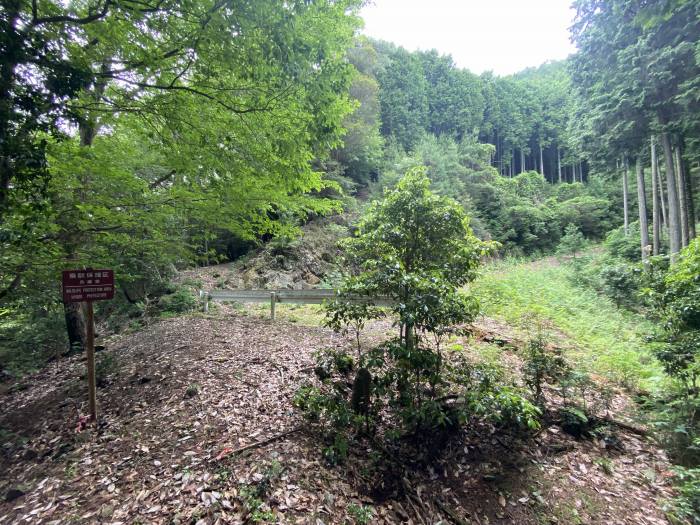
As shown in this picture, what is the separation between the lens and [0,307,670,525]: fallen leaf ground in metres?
2.88

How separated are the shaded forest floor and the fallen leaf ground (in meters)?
0.01

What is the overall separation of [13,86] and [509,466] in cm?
602

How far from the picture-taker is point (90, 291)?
4.05 m

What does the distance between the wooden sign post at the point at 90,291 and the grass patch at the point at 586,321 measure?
19.0 ft

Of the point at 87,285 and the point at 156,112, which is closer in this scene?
the point at 156,112

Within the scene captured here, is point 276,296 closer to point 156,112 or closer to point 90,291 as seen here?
point 90,291

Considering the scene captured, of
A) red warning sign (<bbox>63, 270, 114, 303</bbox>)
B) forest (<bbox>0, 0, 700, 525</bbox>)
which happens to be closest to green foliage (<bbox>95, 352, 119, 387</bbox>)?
forest (<bbox>0, 0, 700, 525</bbox>)

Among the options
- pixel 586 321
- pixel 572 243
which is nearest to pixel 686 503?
pixel 586 321

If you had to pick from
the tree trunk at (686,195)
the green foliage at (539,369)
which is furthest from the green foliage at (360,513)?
the tree trunk at (686,195)

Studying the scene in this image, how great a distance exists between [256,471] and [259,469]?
4 centimetres

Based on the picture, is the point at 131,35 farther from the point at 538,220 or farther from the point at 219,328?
the point at 538,220

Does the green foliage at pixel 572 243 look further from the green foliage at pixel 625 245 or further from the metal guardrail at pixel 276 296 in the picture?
the metal guardrail at pixel 276 296

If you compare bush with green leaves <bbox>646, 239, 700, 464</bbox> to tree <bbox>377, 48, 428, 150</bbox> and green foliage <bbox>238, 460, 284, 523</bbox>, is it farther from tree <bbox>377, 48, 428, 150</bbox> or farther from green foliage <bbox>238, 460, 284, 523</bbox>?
tree <bbox>377, 48, 428, 150</bbox>

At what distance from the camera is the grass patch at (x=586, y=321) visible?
529 cm
